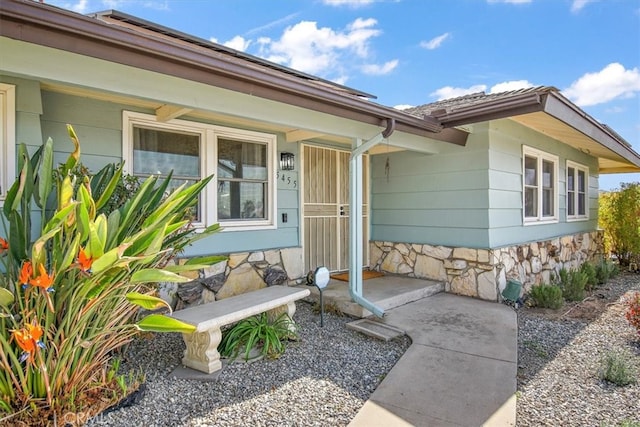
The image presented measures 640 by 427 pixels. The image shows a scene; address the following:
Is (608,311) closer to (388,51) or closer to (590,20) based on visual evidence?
(590,20)

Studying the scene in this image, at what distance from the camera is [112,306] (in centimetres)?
248

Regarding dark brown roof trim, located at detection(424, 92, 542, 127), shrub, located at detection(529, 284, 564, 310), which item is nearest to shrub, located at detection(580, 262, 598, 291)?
shrub, located at detection(529, 284, 564, 310)

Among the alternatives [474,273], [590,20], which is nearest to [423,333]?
[474,273]

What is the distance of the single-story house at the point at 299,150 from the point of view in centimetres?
270

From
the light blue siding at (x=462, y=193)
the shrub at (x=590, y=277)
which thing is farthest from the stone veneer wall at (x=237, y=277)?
the shrub at (x=590, y=277)

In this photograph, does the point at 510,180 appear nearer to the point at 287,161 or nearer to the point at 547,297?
the point at 547,297

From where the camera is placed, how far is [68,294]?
2.28m

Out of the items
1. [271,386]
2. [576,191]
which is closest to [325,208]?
[271,386]

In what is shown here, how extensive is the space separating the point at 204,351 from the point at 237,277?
1821mm

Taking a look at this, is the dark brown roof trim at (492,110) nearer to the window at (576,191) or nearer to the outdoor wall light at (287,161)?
the outdoor wall light at (287,161)

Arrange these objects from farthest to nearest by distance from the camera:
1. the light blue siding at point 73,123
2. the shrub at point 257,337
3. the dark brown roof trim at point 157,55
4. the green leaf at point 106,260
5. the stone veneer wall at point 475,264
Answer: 1. the stone veneer wall at point 475,264
2. the shrub at point 257,337
3. the light blue siding at point 73,123
4. the dark brown roof trim at point 157,55
5. the green leaf at point 106,260

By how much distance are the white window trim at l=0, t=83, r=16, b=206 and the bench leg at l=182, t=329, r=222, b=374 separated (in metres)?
2.08

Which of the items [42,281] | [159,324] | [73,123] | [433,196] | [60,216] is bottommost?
[159,324]

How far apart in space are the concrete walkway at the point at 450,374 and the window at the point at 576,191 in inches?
190
